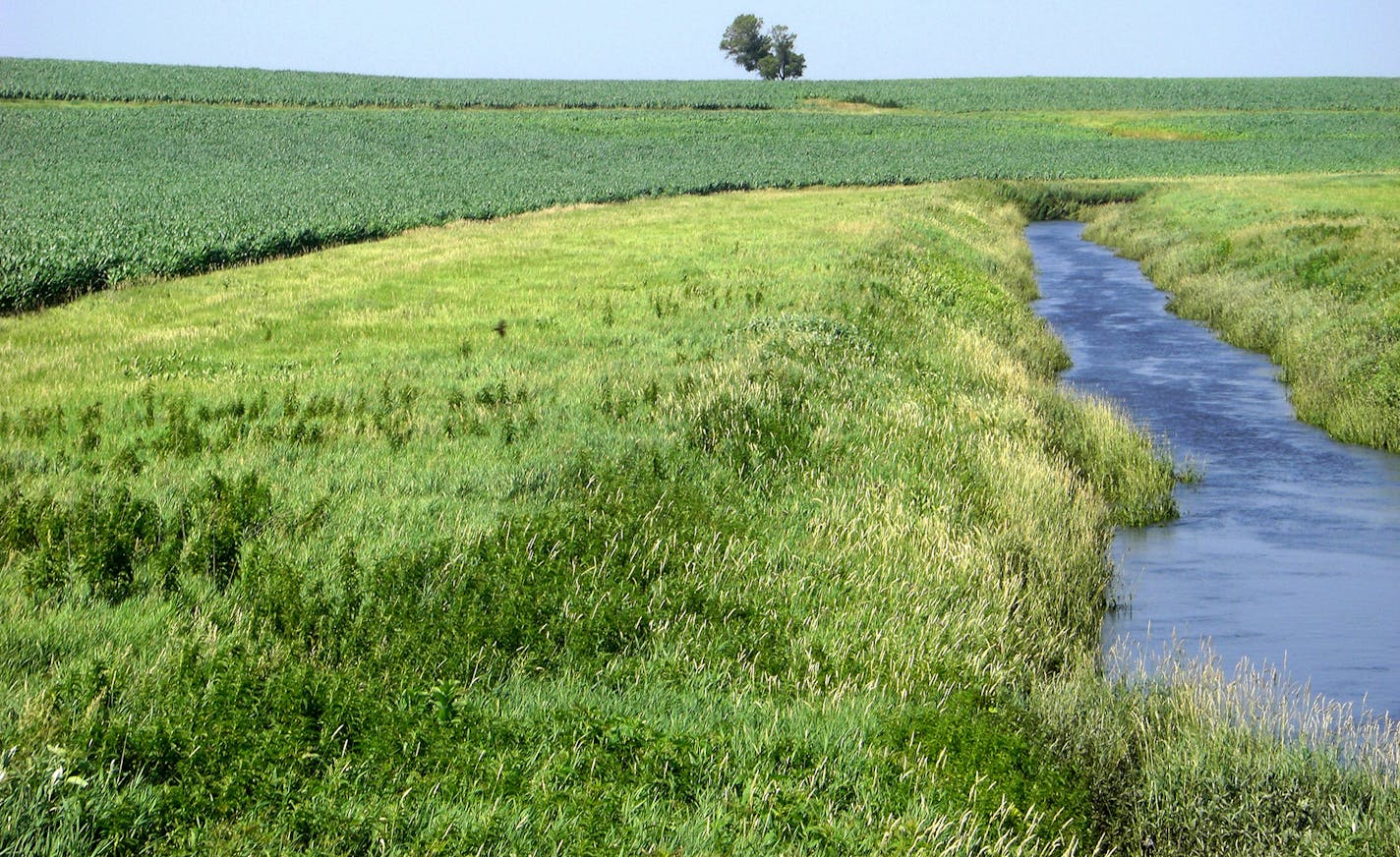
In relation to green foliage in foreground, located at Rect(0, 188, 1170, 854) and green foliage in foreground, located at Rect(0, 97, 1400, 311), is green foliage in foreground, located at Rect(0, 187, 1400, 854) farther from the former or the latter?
green foliage in foreground, located at Rect(0, 97, 1400, 311)

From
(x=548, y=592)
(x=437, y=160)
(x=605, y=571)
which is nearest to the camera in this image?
(x=548, y=592)

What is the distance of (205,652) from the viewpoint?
6.40 metres

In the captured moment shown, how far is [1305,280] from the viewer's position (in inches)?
1024

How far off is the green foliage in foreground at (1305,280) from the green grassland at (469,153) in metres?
20.5

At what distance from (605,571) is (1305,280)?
73.0 ft

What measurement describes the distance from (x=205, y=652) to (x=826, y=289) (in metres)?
15.9

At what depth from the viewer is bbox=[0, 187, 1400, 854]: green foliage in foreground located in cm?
548

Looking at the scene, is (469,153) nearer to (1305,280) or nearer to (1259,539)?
(1305,280)

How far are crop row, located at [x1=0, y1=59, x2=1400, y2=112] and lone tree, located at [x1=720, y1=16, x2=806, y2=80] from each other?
11024 mm

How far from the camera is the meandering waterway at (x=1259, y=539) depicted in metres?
10.3

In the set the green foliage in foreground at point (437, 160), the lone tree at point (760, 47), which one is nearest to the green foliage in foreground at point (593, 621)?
the green foliage in foreground at point (437, 160)

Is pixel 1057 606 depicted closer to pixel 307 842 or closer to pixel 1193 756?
pixel 1193 756

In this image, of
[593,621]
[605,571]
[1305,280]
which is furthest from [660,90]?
[593,621]

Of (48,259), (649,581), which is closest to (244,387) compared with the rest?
(649,581)
